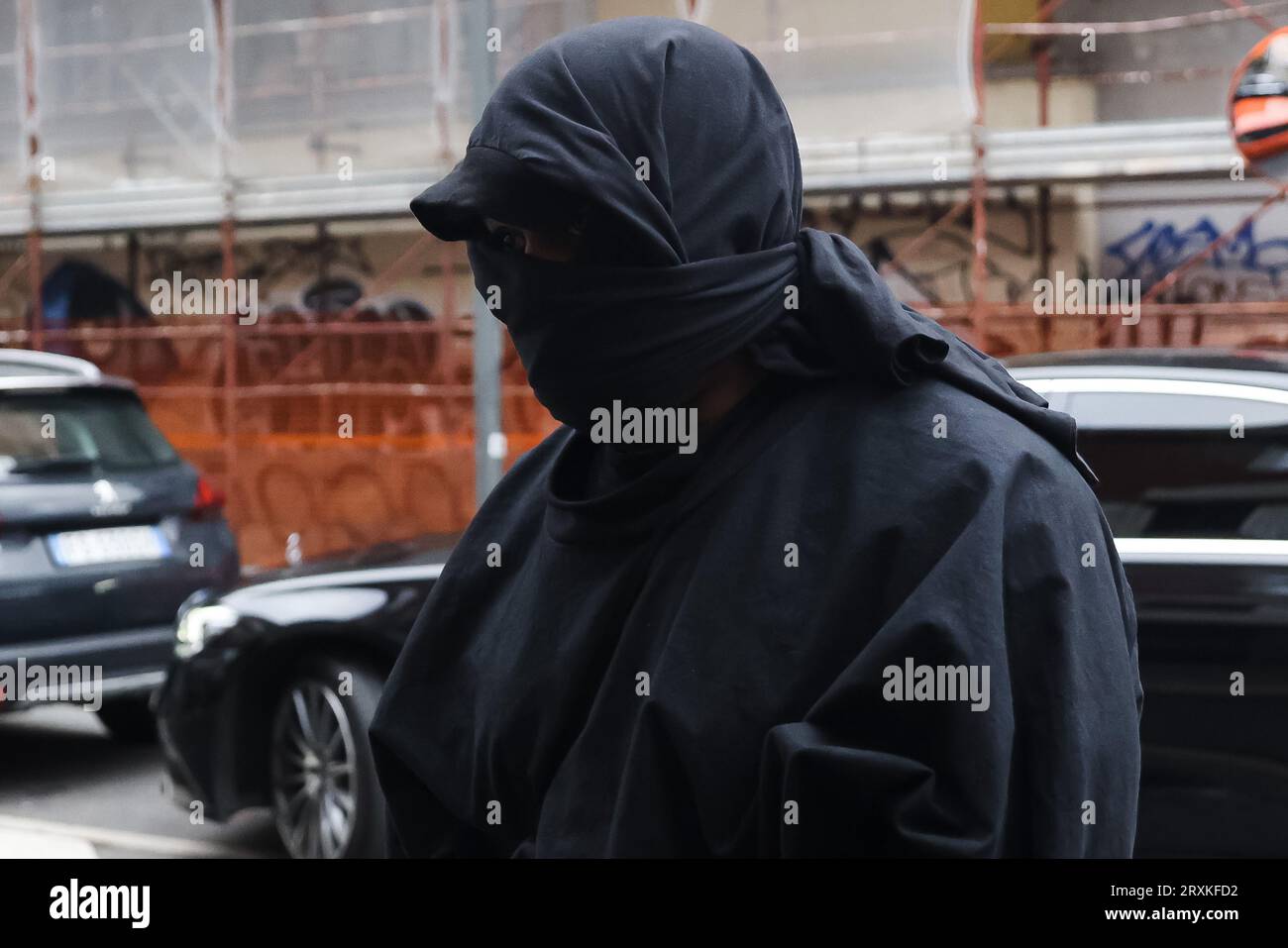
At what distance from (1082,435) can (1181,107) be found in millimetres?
6801

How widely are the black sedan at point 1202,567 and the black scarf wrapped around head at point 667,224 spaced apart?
9.78 ft

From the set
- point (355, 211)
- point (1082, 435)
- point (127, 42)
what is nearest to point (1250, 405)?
point (1082, 435)

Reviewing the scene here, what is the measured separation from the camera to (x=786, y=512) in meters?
1.26

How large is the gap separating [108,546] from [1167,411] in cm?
407

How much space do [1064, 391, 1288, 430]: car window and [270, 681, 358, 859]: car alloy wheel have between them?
2.32 m

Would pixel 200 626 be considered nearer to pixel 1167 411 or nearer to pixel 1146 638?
pixel 1146 638

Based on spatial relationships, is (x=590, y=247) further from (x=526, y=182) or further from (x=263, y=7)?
(x=263, y=7)

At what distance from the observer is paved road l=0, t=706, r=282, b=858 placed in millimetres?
5129

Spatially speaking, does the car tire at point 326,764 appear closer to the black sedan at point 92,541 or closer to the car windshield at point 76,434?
the black sedan at point 92,541

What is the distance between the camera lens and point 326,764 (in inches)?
188

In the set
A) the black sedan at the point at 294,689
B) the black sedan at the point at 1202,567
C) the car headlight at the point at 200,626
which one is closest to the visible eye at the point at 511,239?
the black sedan at the point at 1202,567

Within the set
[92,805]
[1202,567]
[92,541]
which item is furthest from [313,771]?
[1202,567]

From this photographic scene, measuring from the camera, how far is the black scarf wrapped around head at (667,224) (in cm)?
123
